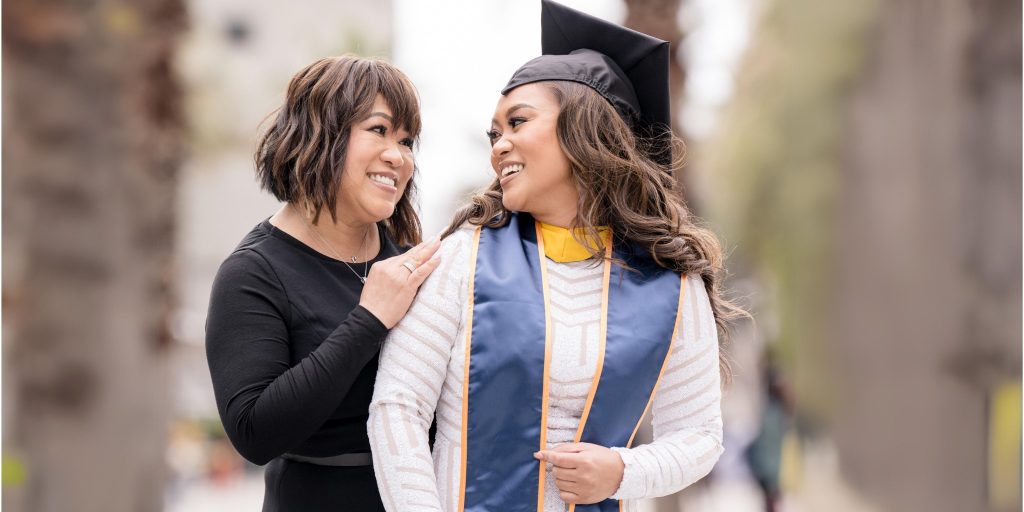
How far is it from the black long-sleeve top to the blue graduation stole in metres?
0.22

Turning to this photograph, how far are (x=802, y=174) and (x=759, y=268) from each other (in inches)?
130

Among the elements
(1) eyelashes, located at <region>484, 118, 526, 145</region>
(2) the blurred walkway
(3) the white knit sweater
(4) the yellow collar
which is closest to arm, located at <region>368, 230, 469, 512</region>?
(3) the white knit sweater

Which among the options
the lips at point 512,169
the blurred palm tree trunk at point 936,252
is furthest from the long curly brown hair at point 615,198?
the blurred palm tree trunk at point 936,252

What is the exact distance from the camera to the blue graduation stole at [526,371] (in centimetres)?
199

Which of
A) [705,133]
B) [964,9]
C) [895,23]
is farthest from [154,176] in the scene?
[705,133]

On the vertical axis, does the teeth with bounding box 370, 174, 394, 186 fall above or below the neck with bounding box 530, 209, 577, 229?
above

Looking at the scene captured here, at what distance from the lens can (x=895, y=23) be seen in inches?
567

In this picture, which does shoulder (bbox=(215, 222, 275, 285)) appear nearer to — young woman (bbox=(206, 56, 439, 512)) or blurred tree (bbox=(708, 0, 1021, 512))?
young woman (bbox=(206, 56, 439, 512))

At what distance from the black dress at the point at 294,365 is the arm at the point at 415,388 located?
0.22 feet

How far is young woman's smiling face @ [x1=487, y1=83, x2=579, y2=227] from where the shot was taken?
214cm

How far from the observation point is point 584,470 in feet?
6.48

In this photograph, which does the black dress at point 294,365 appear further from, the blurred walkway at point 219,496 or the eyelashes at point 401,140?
the blurred walkway at point 219,496

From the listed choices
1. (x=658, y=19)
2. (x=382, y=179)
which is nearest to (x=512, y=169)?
(x=382, y=179)

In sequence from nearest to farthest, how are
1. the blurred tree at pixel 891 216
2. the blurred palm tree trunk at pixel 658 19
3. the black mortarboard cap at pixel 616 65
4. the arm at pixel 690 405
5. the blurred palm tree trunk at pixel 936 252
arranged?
the arm at pixel 690 405 < the black mortarboard cap at pixel 616 65 < the blurred palm tree trunk at pixel 658 19 < the blurred palm tree trunk at pixel 936 252 < the blurred tree at pixel 891 216
